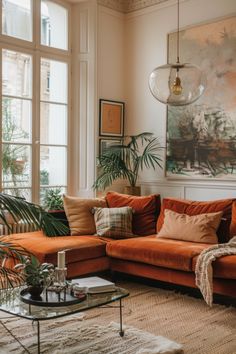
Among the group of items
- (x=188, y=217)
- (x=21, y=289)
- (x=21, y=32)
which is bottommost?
(x=21, y=289)

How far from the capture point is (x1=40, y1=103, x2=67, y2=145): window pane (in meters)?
5.60

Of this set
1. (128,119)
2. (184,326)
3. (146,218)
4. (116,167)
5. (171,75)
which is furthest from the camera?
(128,119)

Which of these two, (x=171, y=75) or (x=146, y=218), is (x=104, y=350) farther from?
(x=171, y=75)

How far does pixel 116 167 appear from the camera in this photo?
5625 mm

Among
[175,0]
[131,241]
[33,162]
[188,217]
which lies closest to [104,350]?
[131,241]

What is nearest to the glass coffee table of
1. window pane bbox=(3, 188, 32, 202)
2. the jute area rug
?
the jute area rug

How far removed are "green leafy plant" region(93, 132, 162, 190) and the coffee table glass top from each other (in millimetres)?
2738

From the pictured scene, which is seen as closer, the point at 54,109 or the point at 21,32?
the point at 21,32

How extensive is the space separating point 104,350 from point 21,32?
153 inches

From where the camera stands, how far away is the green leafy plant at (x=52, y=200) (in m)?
5.45

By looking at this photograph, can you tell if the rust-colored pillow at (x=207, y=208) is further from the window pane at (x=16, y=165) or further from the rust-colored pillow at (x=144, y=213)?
the window pane at (x=16, y=165)

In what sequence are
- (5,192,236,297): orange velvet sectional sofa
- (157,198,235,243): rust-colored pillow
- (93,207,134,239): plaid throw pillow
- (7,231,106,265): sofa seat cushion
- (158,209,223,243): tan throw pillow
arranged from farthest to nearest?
(93,207,134,239): plaid throw pillow < (157,198,235,243): rust-colored pillow < (158,209,223,243): tan throw pillow < (7,231,106,265): sofa seat cushion < (5,192,236,297): orange velvet sectional sofa

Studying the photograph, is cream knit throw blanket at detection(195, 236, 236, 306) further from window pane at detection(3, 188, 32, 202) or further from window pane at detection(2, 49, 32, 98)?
window pane at detection(2, 49, 32, 98)

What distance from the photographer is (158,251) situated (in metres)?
4.01
